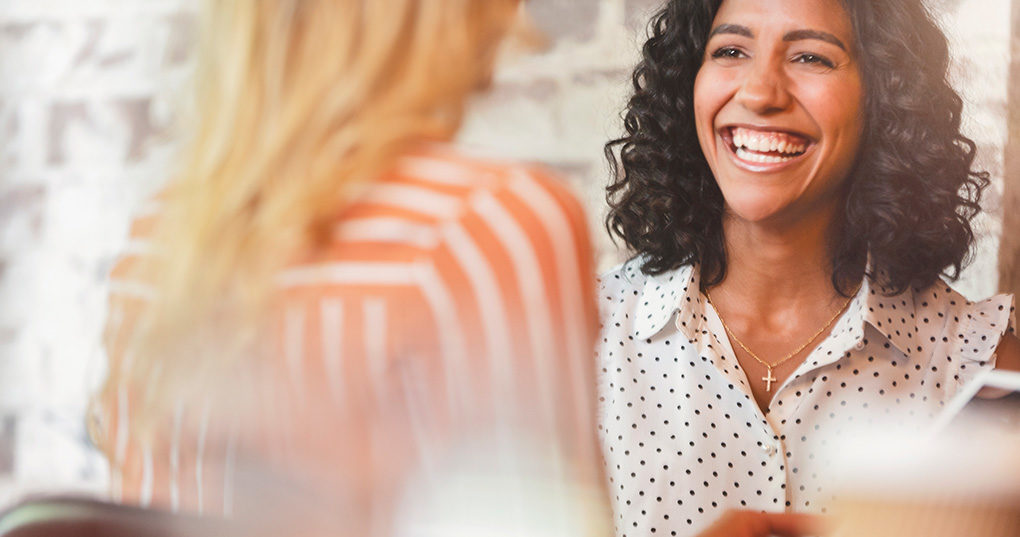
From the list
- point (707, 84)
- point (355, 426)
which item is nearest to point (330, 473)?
point (355, 426)

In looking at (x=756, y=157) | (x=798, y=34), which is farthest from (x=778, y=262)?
(x=798, y=34)

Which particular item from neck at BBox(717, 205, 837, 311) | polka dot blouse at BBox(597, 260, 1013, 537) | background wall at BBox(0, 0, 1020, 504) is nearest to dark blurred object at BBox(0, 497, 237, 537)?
background wall at BBox(0, 0, 1020, 504)

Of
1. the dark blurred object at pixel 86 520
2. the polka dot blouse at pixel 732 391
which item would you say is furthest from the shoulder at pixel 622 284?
the dark blurred object at pixel 86 520

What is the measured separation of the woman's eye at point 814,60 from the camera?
906mm

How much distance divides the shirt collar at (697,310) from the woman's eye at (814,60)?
0.70ft

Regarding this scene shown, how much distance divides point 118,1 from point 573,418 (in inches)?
19.5

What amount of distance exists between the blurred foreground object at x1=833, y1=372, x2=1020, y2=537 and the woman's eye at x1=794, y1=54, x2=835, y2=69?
A: 0.34 meters

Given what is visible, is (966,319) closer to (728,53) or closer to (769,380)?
(769,380)

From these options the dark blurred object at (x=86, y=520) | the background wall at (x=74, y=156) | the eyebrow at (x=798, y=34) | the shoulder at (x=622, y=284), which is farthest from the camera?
the shoulder at (x=622, y=284)

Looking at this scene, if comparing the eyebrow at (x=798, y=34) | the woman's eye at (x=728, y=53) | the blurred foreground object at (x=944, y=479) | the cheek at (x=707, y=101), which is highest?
the eyebrow at (x=798, y=34)

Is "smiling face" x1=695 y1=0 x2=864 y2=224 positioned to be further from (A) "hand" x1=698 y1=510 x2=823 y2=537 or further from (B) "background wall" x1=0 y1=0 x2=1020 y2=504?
(A) "hand" x1=698 y1=510 x2=823 y2=537

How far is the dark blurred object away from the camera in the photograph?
1.95 ft

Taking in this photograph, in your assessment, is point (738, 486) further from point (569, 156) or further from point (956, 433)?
point (569, 156)

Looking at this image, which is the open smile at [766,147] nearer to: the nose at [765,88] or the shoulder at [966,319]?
the nose at [765,88]
